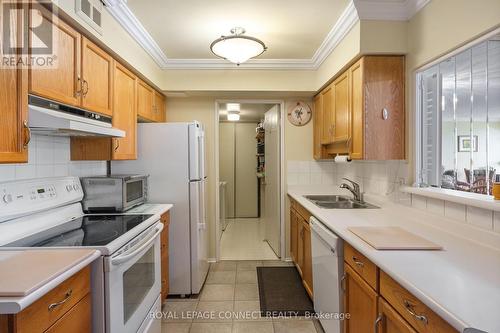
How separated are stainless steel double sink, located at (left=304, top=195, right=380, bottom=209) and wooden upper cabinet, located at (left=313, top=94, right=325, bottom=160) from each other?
55 centimetres

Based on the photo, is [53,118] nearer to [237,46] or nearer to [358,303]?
[237,46]

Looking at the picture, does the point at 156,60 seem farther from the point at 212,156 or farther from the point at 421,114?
the point at 421,114

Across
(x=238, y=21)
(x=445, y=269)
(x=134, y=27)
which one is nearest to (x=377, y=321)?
(x=445, y=269)

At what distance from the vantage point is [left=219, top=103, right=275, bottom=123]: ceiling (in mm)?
4762

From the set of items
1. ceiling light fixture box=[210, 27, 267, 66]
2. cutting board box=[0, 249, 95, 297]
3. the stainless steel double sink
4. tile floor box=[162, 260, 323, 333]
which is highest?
ceiling light fixture box=[210, 27, 267, 66]

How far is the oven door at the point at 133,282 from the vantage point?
136cm

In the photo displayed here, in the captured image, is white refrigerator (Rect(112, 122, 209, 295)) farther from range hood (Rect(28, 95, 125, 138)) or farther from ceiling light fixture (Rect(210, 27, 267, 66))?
range hood (Rect(28, 95, 125, 138))

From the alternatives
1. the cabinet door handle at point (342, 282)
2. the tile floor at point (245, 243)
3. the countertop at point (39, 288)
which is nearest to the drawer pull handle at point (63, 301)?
the countertop at point (39, 288)

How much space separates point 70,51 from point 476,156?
2792 mm

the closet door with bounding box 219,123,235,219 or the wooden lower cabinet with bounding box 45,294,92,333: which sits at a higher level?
the closet door with bounding box 219,123,235,219

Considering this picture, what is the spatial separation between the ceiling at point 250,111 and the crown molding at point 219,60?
1.33 metres

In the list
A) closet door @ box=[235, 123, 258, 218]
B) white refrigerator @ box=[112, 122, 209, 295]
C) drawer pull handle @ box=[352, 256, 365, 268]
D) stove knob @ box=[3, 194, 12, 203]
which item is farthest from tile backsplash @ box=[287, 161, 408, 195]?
closet door @ box=[235, 123, 258, 218]

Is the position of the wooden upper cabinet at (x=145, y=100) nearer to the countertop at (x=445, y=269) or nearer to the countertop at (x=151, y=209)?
the countertop at (x=151, y=209)

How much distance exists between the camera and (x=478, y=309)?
80 centimetres
